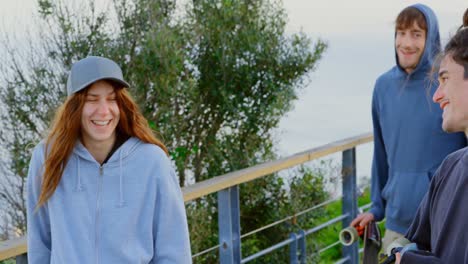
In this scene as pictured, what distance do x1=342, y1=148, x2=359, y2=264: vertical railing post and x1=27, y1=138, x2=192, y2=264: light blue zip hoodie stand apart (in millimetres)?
1956

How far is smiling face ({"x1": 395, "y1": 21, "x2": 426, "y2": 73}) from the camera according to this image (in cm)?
298

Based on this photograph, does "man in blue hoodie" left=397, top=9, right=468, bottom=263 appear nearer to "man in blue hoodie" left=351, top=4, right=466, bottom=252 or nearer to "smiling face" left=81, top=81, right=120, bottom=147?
"smiling face" left=81, top=81, right=120, bottom=147

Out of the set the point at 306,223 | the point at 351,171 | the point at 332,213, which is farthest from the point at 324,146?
the point at 332,213

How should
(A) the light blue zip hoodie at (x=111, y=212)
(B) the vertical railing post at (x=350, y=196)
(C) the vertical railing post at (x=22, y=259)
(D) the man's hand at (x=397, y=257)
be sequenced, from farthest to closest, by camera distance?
(B) the vertical railing post at (x=350, y=196) < (C) the vertical railing post at (x=22, y=259) < (A) the light blue zip hoodie at (x=111, y=212) < (D) the man's hand at (x=397, y=257)

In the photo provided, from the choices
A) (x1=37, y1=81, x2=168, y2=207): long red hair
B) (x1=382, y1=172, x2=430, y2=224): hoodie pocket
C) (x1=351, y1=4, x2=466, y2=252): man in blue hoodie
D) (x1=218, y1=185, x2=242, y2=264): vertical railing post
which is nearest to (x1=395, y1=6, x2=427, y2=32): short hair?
(x1=351, y1=4, x2=466, y2=252): man in blue hoodie

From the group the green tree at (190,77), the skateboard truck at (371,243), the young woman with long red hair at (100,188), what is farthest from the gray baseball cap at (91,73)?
the green tree at (190,77)

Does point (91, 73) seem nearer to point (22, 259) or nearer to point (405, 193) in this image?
point (22, 259)

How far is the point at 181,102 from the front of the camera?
7547 millimetres

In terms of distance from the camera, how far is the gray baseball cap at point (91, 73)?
7.52 ft

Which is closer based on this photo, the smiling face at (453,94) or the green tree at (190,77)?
the smiling face at (453,94)

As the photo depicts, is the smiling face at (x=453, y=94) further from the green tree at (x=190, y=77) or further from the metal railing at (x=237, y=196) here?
the green tree at (x=190, y=77)

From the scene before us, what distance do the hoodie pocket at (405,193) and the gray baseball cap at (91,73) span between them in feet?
3.82

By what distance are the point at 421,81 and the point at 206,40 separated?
15.5ft

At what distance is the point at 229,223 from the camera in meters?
3.12
